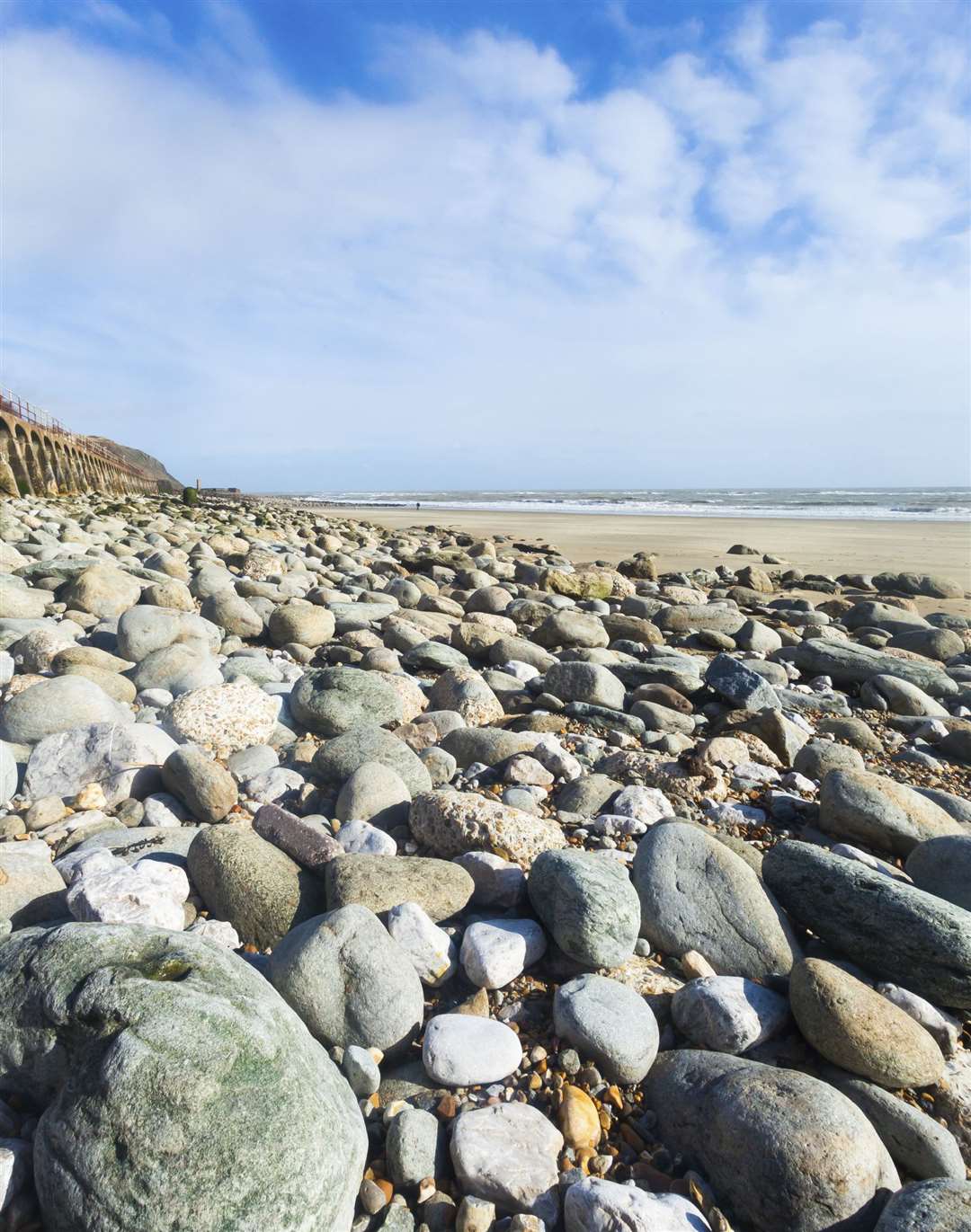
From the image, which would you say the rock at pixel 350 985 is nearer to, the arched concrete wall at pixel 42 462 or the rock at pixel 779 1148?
the rock at pixel 779 1148

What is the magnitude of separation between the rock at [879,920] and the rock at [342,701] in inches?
93.0

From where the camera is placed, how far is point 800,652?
6.45 meters

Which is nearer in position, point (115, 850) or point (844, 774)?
point (115, 850)

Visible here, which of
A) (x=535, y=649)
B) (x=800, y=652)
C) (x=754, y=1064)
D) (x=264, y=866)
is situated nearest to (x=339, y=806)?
(x=264, y=866)

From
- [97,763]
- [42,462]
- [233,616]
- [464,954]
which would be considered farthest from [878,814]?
[42,462]

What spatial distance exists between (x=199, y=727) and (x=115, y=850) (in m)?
1.04

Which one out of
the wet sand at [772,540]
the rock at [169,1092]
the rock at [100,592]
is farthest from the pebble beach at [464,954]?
the wet sand at [772,540]

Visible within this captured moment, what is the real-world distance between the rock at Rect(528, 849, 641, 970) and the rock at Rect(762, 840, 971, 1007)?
621mm

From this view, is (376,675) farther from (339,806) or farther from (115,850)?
(115,850)

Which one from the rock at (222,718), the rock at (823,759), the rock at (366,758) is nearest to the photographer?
the rock at (366,758)

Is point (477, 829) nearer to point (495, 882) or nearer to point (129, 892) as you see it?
point (495, 882)

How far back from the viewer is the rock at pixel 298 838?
2576 millimetres

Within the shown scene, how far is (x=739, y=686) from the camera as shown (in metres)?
4.96

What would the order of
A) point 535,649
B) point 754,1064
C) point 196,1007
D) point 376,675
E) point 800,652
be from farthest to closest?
point 800,652 < point 535,649 < point 376,675 < point 754,1064 < point 196,1007
